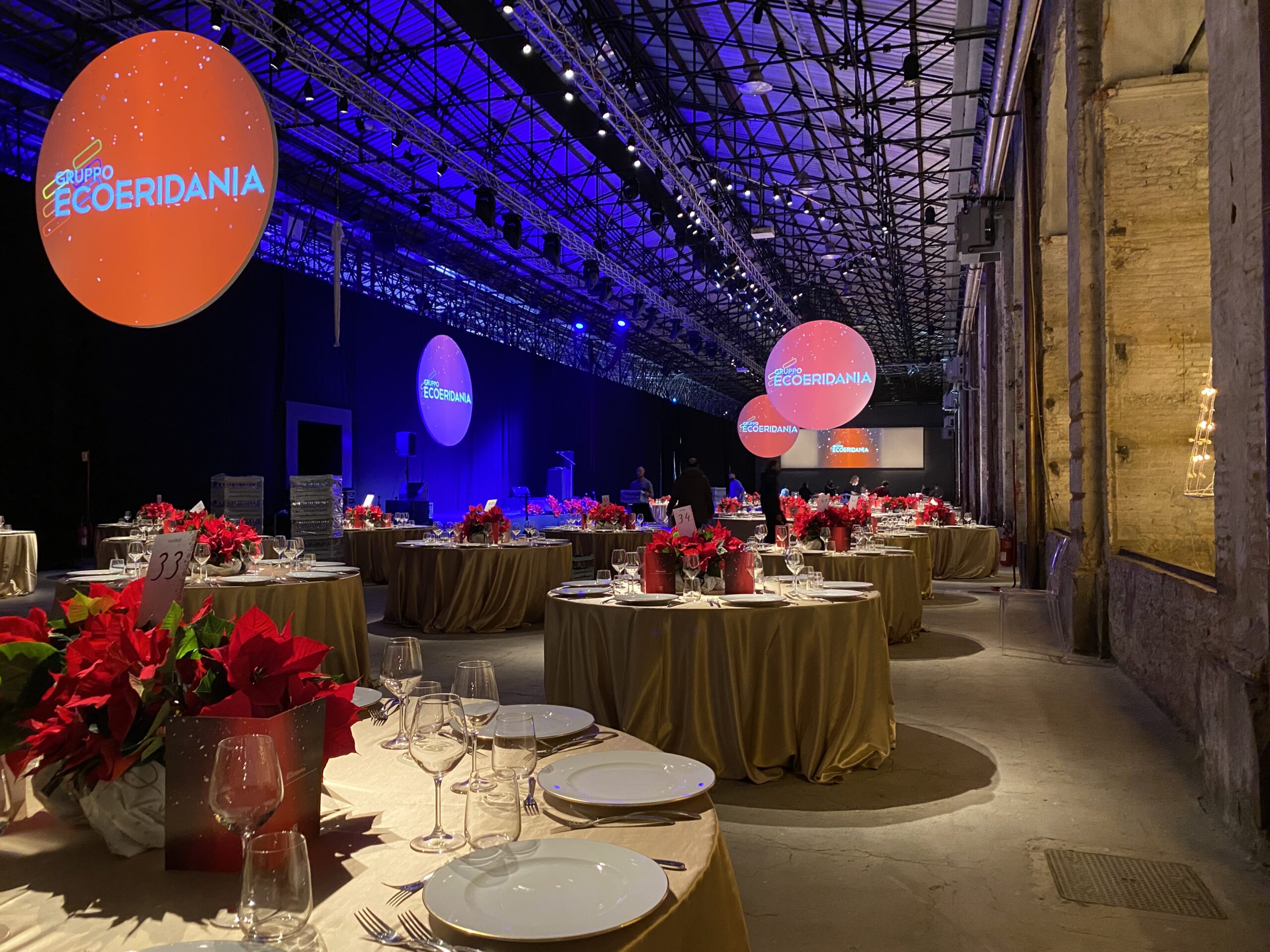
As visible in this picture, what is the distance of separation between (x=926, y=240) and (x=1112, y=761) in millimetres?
15535

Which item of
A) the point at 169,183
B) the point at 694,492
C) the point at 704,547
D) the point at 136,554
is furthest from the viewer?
the point at 694,492

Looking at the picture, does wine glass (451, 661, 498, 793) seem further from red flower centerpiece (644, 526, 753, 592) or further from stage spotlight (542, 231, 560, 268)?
stage spotlight (542, 231, 560, 268)

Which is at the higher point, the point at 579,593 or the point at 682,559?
the point at 682,559

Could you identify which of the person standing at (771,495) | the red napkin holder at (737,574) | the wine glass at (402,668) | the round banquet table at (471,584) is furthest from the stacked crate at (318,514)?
the wine glass at (402,668)

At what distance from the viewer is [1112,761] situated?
3867 millimetres

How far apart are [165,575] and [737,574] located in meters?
2.56

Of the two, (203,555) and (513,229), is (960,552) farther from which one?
(203,555)

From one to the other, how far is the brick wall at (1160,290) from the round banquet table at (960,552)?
229 inches

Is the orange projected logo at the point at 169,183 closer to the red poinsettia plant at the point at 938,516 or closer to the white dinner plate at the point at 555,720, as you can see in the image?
the white dinner plate at the point at 555,720

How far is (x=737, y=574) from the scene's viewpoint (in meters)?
3.85

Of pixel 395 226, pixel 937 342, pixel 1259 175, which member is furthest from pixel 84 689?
pixel 937 342

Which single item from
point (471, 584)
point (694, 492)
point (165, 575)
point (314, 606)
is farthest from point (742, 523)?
point (165, 575)

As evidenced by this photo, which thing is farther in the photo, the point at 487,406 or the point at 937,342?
Result: the point at 937,342

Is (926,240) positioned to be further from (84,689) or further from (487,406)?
(84,689)
